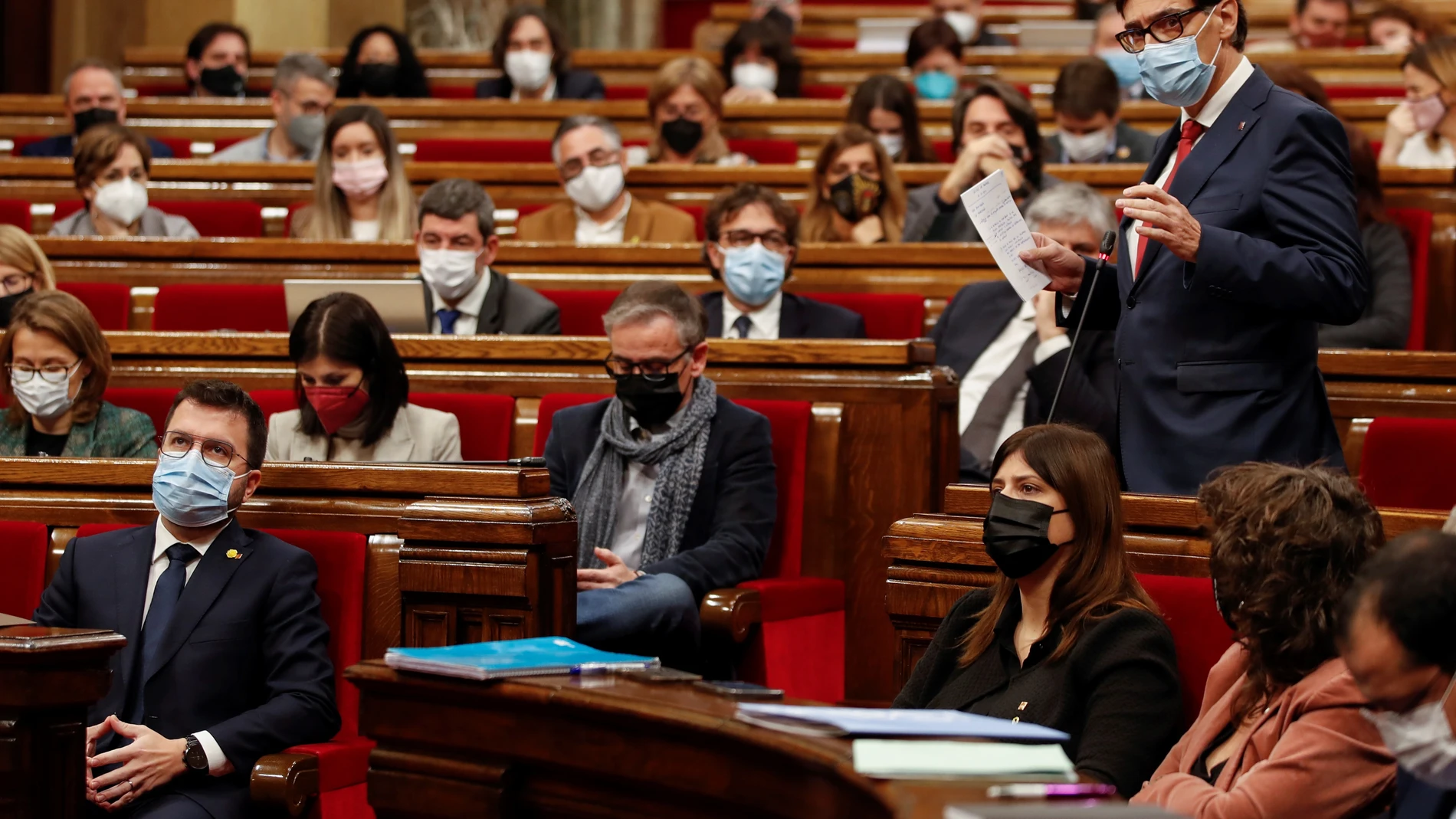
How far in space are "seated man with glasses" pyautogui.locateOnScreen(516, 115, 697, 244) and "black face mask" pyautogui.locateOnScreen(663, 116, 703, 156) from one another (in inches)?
23.3

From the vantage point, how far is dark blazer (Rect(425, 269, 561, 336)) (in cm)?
356

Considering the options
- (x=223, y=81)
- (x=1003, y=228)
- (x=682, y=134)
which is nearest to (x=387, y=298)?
(x=1003, y=228)

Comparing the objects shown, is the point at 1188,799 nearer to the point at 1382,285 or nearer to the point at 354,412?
the point at 354,412

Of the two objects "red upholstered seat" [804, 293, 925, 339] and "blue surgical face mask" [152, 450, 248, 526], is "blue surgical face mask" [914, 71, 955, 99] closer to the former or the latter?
"red upholstered seat" [804, 293, 925, 339]

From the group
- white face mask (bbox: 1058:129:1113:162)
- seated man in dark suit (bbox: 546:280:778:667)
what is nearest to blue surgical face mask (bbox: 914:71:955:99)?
white face mask (bbox: 1058:129:1113:162)

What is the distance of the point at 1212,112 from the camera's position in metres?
2.18

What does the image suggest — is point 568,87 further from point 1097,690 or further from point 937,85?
point 1097,690

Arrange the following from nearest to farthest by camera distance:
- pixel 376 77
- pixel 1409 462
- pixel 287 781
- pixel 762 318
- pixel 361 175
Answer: pixel 287 781, pixel 1409 462, pixel 762 318, pixel 361 175, pixel 376 77

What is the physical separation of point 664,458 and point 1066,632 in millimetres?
1044

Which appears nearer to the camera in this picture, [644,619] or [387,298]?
[644,619]

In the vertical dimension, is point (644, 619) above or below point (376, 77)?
below

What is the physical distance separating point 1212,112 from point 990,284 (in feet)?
3.88

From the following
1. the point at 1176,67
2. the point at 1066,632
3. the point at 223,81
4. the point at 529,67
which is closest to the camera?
the point at 1066,632

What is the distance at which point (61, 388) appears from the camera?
2.86 metres
